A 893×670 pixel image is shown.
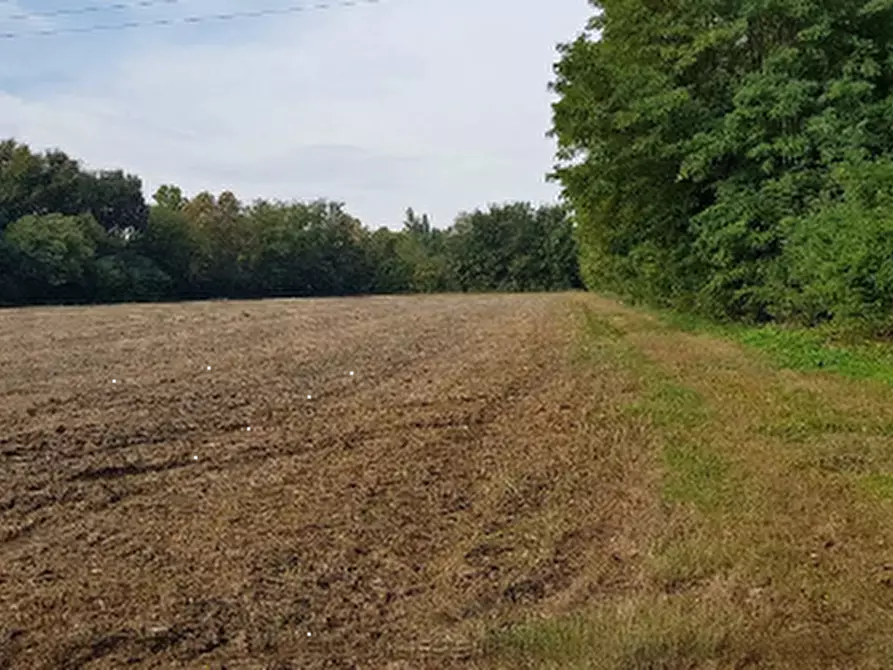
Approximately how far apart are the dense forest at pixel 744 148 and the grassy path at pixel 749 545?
4351 mm

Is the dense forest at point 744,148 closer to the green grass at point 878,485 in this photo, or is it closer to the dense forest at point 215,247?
the green grass at point 878,485

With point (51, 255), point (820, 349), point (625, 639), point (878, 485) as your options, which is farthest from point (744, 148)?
point (51, 255)

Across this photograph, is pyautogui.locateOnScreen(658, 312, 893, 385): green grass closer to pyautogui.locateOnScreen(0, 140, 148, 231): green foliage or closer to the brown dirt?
the brown dirt

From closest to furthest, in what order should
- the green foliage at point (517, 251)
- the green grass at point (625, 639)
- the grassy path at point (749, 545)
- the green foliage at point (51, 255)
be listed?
the green grass at point (625, 639)
the grassy path at point (749, 545)
the green foliage at point (51, 255)
the green foliage at point (517, 251)

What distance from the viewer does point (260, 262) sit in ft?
253

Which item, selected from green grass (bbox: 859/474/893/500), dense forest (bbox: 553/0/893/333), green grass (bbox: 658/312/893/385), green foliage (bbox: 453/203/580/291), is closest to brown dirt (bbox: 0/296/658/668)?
green grass (bbox: 859/474/893/500)

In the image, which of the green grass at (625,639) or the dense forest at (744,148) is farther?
the dense forest at (744,148)

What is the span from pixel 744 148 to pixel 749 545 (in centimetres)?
1380

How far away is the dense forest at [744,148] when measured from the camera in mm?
14516

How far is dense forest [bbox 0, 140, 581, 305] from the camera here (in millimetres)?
58344

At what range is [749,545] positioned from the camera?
17.4 feet

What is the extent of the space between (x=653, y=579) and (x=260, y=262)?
74409 mm

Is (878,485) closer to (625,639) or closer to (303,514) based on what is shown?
(625,639)

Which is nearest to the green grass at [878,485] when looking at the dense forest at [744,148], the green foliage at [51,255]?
the dense forest at [744,148]
